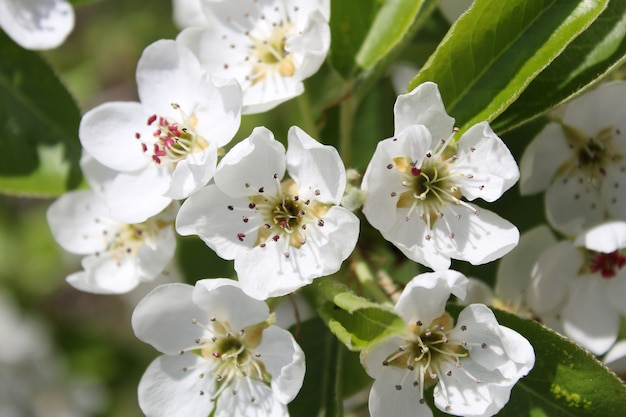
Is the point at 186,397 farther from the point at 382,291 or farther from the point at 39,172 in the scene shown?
the point at 39,172

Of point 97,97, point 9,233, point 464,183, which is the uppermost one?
point 464,183

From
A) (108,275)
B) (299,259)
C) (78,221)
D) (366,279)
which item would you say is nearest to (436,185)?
(366,279)

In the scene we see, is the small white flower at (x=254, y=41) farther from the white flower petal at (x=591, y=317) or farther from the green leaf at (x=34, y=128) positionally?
the white flower petal at (x=591, y=317)

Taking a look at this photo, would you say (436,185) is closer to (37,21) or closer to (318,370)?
(318,370)

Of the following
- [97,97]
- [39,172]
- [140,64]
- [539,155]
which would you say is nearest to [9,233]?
[97,97]

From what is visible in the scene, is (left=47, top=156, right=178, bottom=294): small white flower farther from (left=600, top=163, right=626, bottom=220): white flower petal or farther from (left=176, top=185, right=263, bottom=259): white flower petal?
(left=600, top=163, right=626, bottom=220): white flower petal

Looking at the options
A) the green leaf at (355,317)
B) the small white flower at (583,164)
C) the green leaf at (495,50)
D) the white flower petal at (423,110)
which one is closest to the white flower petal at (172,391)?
the green leaf at (355,317)

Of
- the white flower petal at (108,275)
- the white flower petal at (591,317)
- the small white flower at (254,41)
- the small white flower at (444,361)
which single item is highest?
the small white flower at (254,41)

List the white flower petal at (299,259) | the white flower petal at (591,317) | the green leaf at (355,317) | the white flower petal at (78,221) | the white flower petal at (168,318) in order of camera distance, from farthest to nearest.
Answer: the white flower petal at (78,221)
the white flower petal at (591,317)
the white flower petal at (168,318)
the white flower petal at (299,259)
the green leaf at (355,317)
